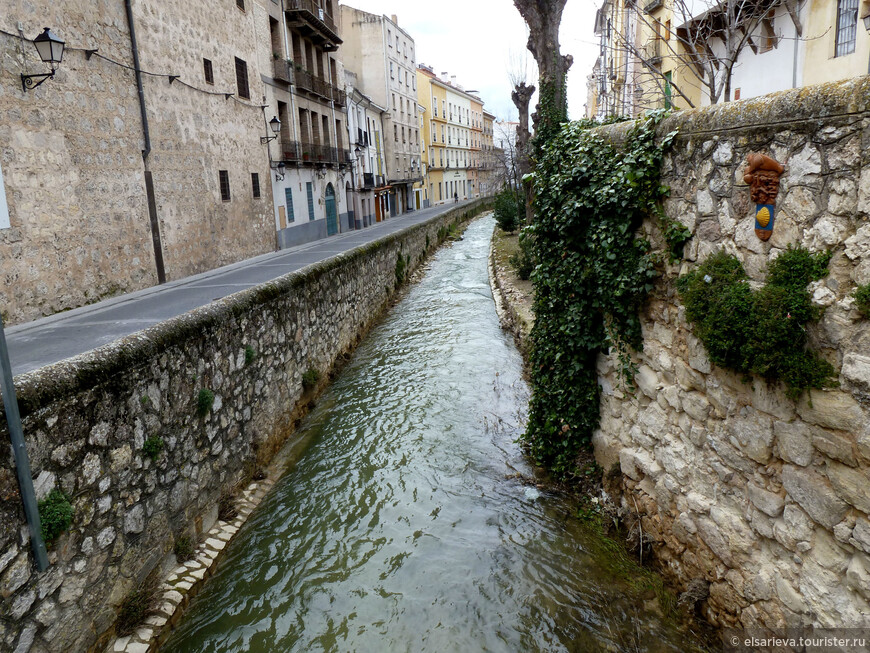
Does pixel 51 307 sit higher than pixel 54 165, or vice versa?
pixel 54 165

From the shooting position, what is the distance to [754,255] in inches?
122

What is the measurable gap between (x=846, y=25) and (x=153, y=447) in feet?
40.0

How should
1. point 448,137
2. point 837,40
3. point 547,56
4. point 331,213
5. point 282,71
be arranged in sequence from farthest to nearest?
1. point 448,137
2. point 331,213
3. point 282,71
4. point 547,56
5. point 837,40

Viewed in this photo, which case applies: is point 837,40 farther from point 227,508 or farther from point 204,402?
point 227,508

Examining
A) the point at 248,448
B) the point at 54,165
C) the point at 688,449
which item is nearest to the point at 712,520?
the point at 688,449

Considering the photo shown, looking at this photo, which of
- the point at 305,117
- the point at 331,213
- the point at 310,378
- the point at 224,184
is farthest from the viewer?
the point at 331,213

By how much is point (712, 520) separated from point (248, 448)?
4304 millimetres

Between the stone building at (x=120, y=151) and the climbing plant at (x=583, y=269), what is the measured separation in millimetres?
7488

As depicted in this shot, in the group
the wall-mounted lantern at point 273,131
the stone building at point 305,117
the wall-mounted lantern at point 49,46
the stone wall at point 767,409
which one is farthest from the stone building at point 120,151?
the stone wall at point 767,409

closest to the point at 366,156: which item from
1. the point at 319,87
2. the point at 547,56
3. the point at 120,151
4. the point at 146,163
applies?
the point at 319,87

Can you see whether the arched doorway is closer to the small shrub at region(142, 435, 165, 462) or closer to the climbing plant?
the climbing plant

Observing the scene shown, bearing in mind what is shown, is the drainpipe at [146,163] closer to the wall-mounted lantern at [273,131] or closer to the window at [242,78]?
the window at [242,78]

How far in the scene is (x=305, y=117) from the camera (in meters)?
23.2

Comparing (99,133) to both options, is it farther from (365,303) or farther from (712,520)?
(712,520)
